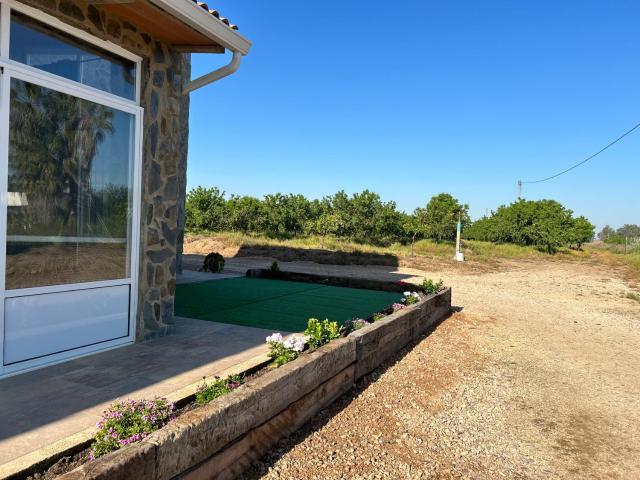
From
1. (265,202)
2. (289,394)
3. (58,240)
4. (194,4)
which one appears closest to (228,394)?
(289,394)

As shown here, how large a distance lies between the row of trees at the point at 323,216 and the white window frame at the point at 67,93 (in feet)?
92.9

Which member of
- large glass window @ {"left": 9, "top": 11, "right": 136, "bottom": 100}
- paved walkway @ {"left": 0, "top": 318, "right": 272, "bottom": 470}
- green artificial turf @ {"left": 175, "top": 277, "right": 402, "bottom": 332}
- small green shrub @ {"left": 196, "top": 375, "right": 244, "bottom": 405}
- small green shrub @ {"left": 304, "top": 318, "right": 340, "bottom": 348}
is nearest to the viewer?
paved walkway @ {"left": 0, "top": 318, "right": 272, "bottom": 470}

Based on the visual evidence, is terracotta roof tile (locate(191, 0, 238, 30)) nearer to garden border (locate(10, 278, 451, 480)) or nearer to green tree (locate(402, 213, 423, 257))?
garden border (locate(10, 278, 451, 480))

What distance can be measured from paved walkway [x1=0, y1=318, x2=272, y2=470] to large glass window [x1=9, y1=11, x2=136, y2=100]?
7.25ft

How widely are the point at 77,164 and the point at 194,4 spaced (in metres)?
1.58

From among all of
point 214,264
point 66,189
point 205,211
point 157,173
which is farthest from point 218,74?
point 205,211

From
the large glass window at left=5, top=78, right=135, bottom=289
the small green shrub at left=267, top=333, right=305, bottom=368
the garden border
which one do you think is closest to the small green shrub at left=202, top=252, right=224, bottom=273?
the large glass window at left=5, top=78, right=135, bottom=289

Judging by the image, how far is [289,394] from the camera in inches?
118

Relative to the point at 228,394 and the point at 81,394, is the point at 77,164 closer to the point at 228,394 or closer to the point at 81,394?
the point at 81,394

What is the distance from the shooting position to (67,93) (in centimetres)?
348

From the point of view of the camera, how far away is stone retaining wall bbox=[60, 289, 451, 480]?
1.89m

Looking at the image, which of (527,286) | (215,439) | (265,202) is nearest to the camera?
(215,439)

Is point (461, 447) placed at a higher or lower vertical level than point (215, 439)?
lower

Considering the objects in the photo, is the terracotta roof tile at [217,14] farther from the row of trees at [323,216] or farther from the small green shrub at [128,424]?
the row of trees at [323,216]
